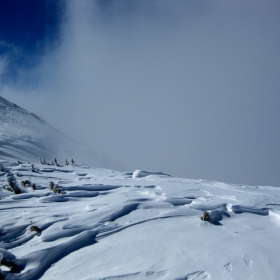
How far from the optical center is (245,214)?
251cm

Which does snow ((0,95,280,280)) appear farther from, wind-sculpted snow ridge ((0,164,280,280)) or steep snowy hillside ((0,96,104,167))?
steep snowy hillside ((0,96,104,167))

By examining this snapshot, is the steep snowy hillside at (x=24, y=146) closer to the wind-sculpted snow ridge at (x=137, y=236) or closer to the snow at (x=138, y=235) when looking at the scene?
the snow at (x=138, y=235)

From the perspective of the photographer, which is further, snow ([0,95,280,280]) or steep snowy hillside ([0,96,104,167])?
steep snowy hillside ([0,96,104,167])

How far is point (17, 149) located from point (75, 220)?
7.54 meters

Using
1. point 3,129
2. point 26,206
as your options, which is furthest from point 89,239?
point 3,129

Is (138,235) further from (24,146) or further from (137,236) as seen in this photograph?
(24,146)

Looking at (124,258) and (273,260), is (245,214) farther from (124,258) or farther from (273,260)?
(124,258)

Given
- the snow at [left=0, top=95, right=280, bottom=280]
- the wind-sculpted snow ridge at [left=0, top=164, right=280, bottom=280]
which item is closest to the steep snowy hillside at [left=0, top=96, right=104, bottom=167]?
the snow at [left=0, top=95, right=280, bottom=280]

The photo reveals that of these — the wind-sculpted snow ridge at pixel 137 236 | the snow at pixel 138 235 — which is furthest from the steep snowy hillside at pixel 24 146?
the wind-sculpted snow ridge at pixel 137 236

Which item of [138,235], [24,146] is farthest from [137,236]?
[24,146]

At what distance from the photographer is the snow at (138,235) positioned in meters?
1.45

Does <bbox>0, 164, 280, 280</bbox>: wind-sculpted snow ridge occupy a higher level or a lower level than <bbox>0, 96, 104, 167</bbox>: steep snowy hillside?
lower

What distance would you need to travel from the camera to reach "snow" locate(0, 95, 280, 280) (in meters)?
1.45

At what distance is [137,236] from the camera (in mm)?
1886
